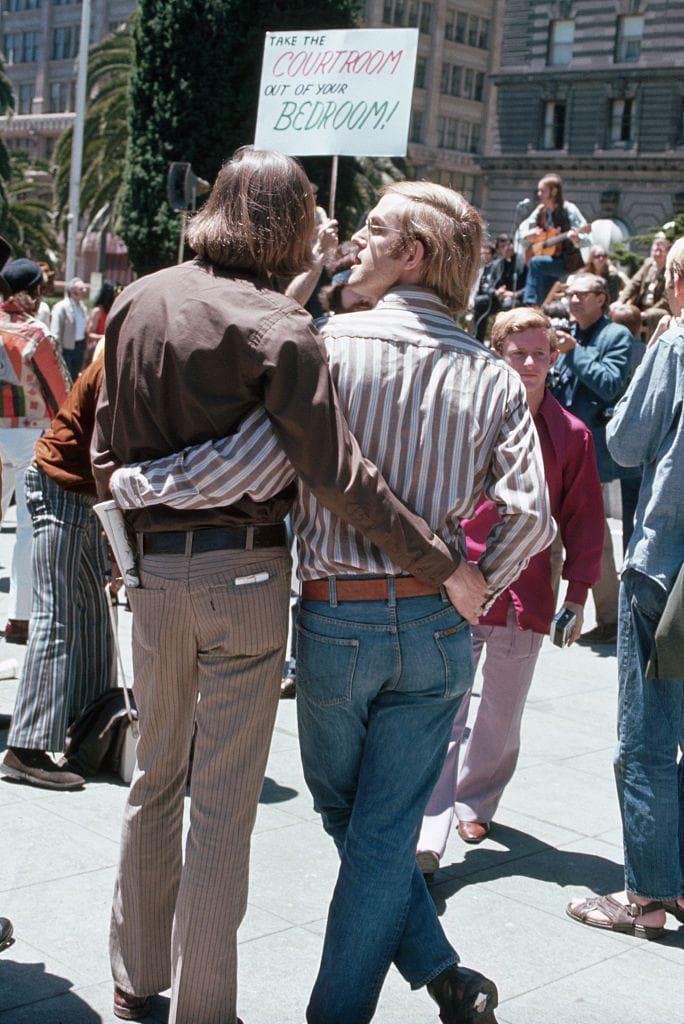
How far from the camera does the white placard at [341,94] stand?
884cm

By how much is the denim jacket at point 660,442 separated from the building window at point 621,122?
56.5 metres

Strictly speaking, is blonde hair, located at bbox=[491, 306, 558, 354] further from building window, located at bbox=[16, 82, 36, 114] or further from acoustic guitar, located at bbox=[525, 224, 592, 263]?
building window, located at bbox=[16, 82, 36, 114]

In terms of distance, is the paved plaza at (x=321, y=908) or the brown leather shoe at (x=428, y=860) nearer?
the paved plaza at (x=321, y=908)

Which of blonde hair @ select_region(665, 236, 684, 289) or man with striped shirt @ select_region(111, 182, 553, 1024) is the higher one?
blonde hair @ select_region(665, 236, 684, 289)

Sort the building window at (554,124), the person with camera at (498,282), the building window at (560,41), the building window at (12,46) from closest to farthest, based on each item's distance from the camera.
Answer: the person with camera at (498,282) → the building window at (560,41) → the building window at (554,124) → the building window at (12,46)

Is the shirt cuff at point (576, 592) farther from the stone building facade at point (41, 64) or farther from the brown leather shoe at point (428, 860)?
the stone building facade at point (41, 64)

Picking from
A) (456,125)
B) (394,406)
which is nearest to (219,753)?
(394,406)

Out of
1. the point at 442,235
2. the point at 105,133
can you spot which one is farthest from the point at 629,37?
the point at 442,235

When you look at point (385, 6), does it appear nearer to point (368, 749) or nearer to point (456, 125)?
point (456, 125)

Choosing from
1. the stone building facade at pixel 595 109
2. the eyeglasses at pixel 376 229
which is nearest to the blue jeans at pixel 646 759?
the eyeglasses at pixel 376 229

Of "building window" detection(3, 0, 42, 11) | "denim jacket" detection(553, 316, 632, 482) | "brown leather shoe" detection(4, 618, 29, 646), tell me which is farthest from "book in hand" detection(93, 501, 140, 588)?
"building window" detection(3, 0, 42, 11)

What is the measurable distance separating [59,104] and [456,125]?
29.1 m

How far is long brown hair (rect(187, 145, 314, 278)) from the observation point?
307 centimetres

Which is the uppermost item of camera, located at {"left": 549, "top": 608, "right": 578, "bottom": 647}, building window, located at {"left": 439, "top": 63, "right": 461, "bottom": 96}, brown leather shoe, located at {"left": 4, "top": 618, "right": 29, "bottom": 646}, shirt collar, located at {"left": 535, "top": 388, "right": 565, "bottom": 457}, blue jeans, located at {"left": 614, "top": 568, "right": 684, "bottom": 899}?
building window, located at {"left": 439, "top": 63, "right": 461, "bottom": 96}
